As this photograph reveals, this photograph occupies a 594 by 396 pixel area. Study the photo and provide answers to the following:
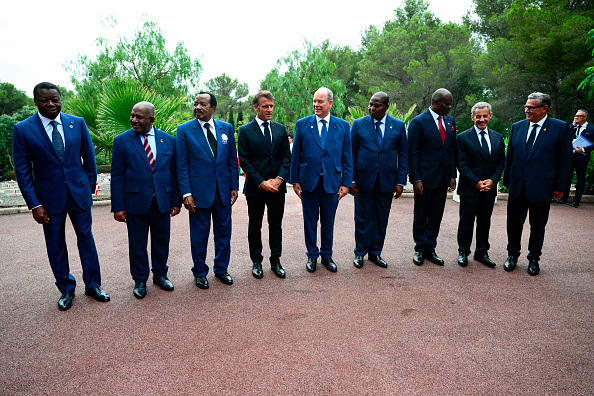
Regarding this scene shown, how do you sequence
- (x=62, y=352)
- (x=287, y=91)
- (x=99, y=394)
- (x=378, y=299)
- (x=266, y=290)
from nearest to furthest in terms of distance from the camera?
(x=99, y=394) → (x=62, y=352) → (x=378, y=299) → (x=266, y=290) → (x=287, y=91)

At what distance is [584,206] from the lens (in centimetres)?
859

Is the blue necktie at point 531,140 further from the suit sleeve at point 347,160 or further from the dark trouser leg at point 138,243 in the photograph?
the dark trouser leg at point 138,243

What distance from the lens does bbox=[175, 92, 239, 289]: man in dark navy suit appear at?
3.99m

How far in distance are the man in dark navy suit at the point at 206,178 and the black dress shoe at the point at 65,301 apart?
1174mm

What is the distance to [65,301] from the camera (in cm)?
359

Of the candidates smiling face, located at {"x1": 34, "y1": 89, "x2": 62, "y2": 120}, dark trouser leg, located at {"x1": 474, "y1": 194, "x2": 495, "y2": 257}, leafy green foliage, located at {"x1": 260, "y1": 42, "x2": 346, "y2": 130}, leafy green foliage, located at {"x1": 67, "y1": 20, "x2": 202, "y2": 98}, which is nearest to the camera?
smiling face, located at {"x1": 34, "y1": 89, "x2": 62, "y2": 120}

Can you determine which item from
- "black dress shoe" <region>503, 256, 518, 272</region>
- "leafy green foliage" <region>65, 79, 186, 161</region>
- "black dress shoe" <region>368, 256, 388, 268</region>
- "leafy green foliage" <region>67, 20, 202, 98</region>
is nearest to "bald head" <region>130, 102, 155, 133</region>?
"black dress shoe" <region>368, 256, 388, 268</region>

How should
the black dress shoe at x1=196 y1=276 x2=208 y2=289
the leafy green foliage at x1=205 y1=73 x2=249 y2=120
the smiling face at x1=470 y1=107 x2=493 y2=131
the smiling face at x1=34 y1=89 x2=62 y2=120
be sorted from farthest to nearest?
the leafy green foliage at x1=205 y1=73 x2=249 y2=120 < the smiling face at x1=470 y1=107 x2=493 y2=131 < the black dress shoe at x1=196 y1=276 x2=208 y2=289 < the smiling face at x1=34 y1=89 x2=62 y2=120

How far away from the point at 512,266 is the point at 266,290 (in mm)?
2964

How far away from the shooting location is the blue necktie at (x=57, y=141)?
353cm

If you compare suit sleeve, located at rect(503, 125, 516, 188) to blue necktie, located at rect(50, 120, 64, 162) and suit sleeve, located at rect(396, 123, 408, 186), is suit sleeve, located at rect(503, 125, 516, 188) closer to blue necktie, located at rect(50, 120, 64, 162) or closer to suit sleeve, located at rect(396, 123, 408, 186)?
suit sleeve, located at rect(396, 123, 408, 186)

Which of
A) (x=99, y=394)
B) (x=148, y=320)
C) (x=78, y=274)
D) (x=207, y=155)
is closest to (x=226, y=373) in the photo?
(x=99, y=394)

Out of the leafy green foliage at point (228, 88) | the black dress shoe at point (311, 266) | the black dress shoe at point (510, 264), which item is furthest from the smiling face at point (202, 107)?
the leafy green foliage at point (228, 88)

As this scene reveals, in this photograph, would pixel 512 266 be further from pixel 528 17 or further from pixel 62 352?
pixel 528 17
